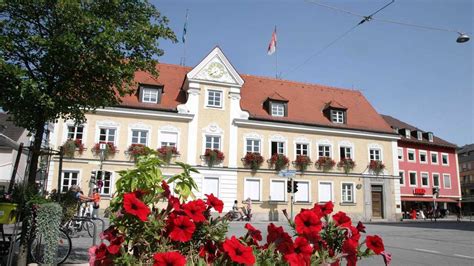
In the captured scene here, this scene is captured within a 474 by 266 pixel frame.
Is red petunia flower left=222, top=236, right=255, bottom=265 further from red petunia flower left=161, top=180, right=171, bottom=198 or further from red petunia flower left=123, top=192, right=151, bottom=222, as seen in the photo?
red petunia flower left=161, top=180, right=171, bottom=198

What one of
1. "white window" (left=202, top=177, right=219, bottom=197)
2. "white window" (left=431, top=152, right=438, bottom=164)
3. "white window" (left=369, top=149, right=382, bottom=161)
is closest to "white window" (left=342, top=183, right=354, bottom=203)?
"white window" (left=369, top=149, right=382, bottom=161)

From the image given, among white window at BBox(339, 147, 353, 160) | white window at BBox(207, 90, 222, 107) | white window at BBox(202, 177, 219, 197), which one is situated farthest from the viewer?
white window at BBox(339, 147, 353, 160)

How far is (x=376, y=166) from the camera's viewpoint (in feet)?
110

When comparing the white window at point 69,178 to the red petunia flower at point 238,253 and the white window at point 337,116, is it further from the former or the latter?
the red petunia flower at point 238,253

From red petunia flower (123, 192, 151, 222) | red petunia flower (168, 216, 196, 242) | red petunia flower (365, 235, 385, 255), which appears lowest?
red petunia flower (365, 235, 385, 255)

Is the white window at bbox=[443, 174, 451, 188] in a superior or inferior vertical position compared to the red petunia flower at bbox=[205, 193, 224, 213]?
superior

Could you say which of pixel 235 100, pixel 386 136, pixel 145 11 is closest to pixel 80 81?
pixel 145 11

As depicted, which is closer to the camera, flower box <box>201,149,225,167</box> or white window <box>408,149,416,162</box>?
flower box <box>201,149,225,167</box>

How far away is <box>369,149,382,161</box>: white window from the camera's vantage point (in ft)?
112

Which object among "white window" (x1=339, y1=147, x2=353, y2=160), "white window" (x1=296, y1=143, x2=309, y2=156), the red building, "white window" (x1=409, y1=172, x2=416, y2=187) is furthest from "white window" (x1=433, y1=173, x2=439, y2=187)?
"white window" (x1=296, y1=143, x2=309, y2=156)

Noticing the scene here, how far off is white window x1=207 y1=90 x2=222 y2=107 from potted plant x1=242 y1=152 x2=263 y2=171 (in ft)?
14.6

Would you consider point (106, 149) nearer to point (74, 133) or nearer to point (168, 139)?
point (74, 133)

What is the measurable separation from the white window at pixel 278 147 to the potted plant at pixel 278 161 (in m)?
0.50

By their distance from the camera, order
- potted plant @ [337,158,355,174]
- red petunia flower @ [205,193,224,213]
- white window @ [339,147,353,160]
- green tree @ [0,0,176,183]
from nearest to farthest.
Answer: red petunia flower @ [205,193,224,213] → green tree @ [0,0,176,183] → potted plant @ [337,158,355,174] → white window @ [339,147,353,160]
